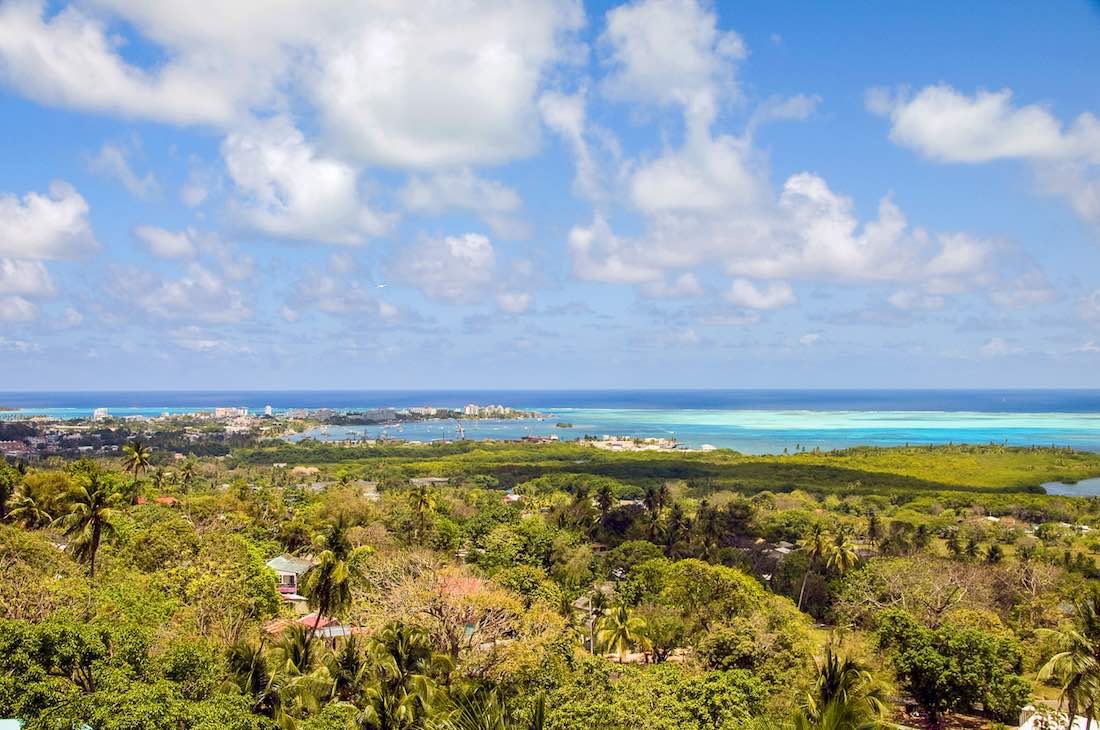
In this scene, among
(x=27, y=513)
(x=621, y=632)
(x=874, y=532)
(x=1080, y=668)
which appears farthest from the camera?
(x=874, y=532)

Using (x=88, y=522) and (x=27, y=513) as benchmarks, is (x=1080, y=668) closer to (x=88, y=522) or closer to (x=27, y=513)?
(x=88, y=522)

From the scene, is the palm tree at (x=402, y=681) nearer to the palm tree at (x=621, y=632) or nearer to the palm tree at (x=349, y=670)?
the palm tree at (x=349, y=670)

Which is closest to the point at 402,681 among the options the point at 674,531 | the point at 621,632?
the point at 621,632

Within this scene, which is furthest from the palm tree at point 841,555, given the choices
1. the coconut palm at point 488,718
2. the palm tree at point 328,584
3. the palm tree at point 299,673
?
the palm tree at point 299,673

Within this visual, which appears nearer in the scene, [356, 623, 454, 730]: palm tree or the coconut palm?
the coconut palm

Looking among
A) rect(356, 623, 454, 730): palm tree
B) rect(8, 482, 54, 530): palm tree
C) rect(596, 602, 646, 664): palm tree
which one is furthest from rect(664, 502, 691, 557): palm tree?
rect(8, 482, 54, 530): palm tree

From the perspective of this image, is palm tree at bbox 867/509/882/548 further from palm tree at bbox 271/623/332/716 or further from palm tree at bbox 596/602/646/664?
palm tree at bbox 271/623/332/716

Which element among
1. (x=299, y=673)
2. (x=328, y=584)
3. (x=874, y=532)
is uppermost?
(x=328, y=584)

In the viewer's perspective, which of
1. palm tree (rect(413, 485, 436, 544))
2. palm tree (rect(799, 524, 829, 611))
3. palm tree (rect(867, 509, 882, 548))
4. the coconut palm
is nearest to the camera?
the coconut palm
